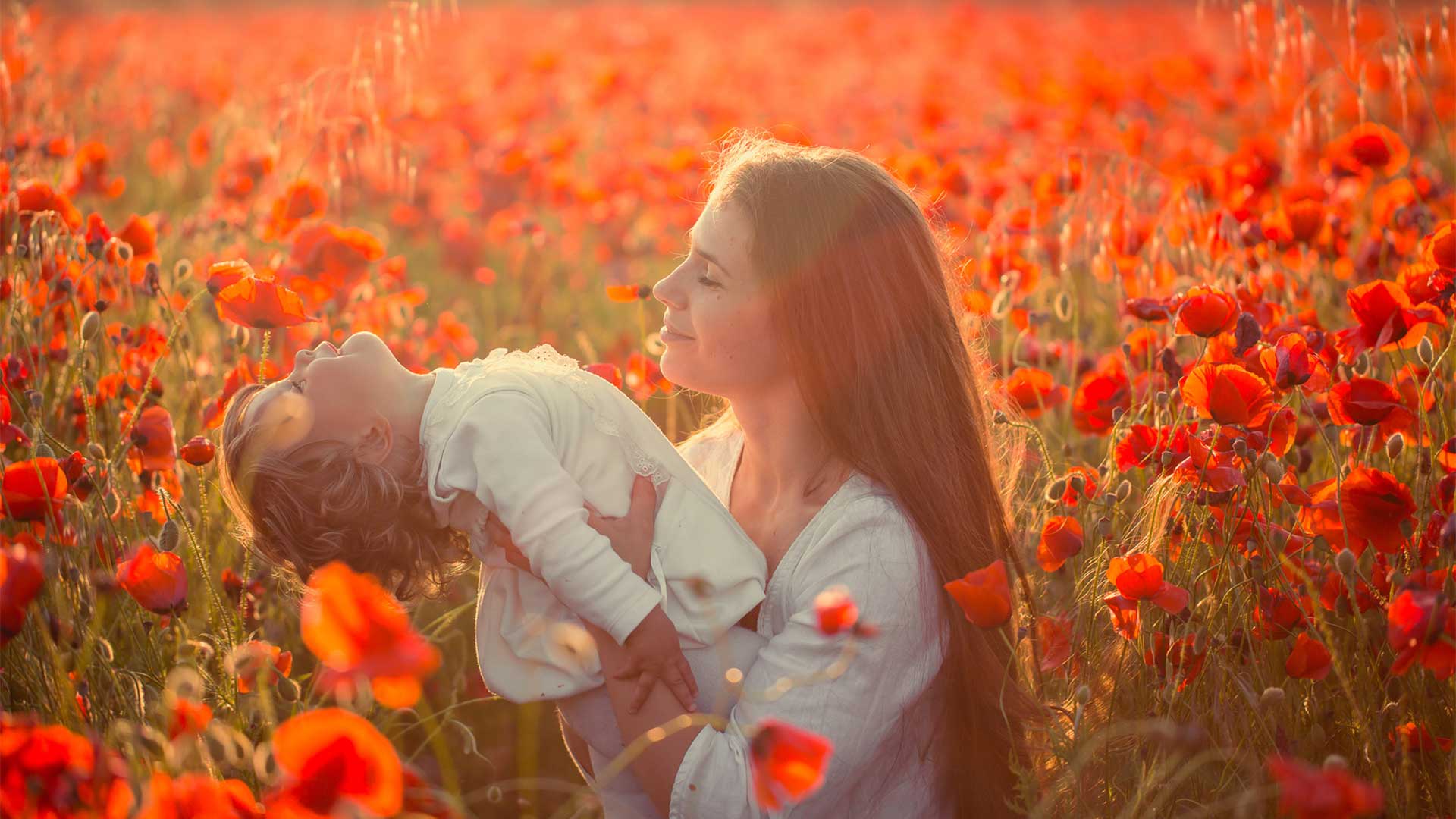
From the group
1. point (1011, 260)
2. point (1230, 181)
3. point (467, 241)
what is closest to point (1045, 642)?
point (1011, 260)

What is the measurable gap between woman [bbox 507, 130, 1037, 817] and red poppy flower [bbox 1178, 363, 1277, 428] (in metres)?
0.32

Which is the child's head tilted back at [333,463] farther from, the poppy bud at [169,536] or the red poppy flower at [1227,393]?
the red poppy flower at [1227,393]

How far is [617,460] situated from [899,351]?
1.36 feet

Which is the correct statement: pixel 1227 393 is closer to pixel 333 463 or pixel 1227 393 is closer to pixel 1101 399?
pixel 1101 399

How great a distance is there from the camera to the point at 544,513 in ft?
4.80

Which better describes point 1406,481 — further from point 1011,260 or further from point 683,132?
point 683,132

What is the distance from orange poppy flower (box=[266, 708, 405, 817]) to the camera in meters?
0.85

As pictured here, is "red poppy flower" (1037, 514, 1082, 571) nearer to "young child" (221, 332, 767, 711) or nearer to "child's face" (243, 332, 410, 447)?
"young child" (221, 332, 767, 711)

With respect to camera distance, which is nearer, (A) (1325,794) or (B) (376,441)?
(A) (1325,794)

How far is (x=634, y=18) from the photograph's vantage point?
1091 cm

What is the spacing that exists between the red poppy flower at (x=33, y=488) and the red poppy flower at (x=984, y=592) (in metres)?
1.02

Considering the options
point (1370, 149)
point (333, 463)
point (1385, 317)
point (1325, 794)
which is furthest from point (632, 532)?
point (1370, 149)

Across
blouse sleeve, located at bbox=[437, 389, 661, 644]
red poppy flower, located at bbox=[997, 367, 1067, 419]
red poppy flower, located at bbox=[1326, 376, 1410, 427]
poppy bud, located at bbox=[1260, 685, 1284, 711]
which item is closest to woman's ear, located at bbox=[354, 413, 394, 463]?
blouse sleeve, located at bbox=[437, 389, 661, 644]

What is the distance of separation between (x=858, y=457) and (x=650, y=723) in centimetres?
46
